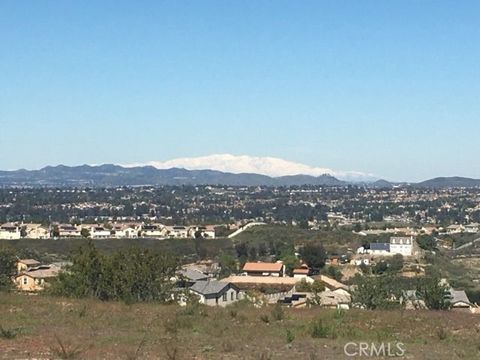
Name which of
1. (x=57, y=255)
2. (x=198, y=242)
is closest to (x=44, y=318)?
(x=57, y=255)

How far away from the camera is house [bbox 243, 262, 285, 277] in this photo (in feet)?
209

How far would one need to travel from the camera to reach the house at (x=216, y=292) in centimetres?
4009

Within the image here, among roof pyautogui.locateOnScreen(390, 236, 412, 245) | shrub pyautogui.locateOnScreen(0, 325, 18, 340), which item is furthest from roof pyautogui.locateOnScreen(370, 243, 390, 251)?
shrub pyautogui.locateOnScreen(0, 325, 18, 340)

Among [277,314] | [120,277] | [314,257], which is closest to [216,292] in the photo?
[120,277]

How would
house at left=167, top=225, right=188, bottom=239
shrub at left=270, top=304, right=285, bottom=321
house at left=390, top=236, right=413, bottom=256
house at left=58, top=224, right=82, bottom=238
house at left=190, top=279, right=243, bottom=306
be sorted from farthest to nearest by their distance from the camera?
house at left=167, top=225, right=188, bottom=239, house at left=58, top=224, right=82, bottom=238, house at left=390, top=236, right=413, bottom=256, house at left=190, top=279, right=243, bottom=306, shrub at left=270, top=304, right=285, bottom=321

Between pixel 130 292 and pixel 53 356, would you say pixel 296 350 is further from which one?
pixel 130 292

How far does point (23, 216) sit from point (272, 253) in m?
82.7

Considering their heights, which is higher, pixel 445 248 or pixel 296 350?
pixel 296 350

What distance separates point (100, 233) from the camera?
10681 cm

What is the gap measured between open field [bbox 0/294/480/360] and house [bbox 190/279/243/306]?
75.3 feet

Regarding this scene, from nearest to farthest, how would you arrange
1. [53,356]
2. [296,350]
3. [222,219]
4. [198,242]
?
[53,356] → [296,350] → [198,242] → [222,219]

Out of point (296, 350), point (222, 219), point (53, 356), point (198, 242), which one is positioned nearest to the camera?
point (53, 356)

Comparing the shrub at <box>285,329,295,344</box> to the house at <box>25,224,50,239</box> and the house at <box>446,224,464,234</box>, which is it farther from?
the house at <box>446,224,464,234</box>

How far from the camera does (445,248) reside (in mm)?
94000
